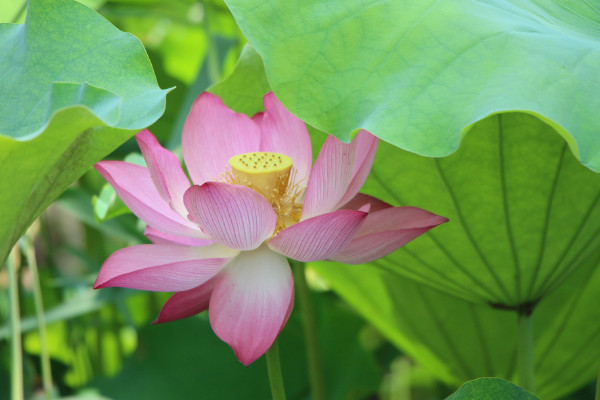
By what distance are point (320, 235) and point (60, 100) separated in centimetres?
17

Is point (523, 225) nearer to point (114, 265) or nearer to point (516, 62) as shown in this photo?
point (516, 62)

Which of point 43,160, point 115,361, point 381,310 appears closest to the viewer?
point 43,160

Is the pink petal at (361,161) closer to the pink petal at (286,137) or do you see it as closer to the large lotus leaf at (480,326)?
the pink petal at (286,137)

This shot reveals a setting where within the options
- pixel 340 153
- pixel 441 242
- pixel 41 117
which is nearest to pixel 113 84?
pixel 41 117

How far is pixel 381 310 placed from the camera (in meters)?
0.82

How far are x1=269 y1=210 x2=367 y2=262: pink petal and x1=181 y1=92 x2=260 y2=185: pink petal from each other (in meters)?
0.13

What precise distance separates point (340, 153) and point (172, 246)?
129 mm

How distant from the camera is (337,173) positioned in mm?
456

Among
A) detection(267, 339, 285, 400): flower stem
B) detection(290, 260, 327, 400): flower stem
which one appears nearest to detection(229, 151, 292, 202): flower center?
detection(267, 339, 285, 400): flower stem

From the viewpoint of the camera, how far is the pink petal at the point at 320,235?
0.43m

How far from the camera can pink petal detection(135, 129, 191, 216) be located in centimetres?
47

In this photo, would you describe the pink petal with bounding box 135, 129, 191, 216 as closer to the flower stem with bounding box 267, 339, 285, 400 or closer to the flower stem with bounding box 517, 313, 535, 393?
the flower stem with bounding box 267, 339, 285, 400

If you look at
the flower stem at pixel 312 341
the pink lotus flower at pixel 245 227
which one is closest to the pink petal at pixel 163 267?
the pink lotus flower at pixel 245 227

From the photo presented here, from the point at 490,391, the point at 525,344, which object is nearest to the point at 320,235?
the point at 490,391
